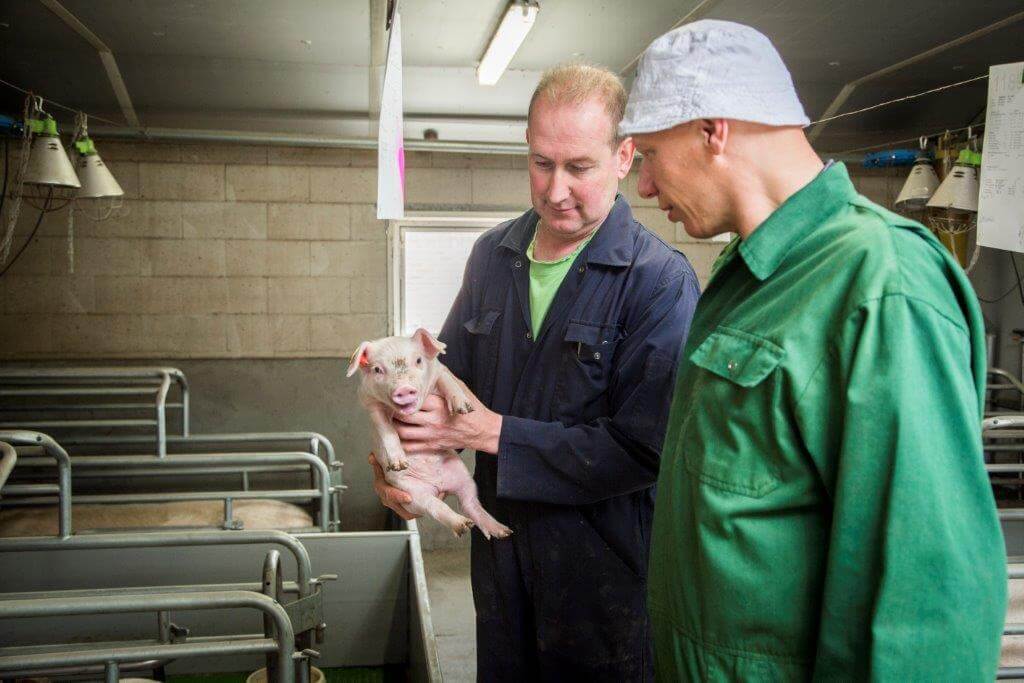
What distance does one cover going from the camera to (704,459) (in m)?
0.96

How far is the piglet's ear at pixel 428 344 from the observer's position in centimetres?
180

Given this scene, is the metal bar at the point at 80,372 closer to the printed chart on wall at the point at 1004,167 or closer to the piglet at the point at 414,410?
the piglet at the point at 414,410

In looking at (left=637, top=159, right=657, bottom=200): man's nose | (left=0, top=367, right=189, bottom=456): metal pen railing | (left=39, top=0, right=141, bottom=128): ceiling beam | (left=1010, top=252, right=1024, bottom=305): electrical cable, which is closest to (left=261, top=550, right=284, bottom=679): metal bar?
(left=637, top=159, right=657, bottom=200): man's nose

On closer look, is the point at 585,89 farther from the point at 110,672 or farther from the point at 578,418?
the point at 110,672

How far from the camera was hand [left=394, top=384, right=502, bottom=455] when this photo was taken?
158 cm

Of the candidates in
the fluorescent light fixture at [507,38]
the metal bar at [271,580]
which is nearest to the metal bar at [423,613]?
the metal bar at [271,580]

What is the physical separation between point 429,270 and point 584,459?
15.2 ft

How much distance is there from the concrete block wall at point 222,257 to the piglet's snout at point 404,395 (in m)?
4.22

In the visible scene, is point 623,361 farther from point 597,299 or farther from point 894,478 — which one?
point 894,478

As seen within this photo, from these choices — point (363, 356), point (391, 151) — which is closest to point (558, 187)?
point (363, 356)

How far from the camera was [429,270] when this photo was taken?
6020 millimetres

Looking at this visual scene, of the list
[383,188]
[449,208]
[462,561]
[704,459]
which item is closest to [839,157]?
[449,208]

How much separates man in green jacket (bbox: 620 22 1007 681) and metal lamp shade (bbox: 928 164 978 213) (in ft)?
10.7

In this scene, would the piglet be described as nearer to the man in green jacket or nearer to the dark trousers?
the dark trousers
